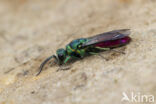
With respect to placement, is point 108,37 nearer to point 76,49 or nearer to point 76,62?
point 76,49

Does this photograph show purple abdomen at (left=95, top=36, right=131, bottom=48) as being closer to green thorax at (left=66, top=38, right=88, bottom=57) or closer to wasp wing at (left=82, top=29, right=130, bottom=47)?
wasp wing at (left=82, top=29, right=130, bottom=47)

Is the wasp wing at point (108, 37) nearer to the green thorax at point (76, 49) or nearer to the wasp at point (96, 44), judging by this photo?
the wasp at point (96, 44)

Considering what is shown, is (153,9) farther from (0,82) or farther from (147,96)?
(0,82)

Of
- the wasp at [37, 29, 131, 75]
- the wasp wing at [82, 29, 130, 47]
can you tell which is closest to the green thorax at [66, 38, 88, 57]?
the wasp at [37, 29, 131, 75]

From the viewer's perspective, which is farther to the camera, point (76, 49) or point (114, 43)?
point (76, 49)

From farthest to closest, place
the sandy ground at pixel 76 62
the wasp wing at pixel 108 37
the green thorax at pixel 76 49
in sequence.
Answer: the green thorax at pixel 76 49 < the wasp wing at pixel 108 37 < the sandy ground at pixel 76 62

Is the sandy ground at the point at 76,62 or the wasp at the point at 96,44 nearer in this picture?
the sandy ground at the point at 76,62

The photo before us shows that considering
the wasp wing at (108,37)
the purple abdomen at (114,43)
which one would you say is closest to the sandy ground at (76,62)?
the purple abdomen at (114,43)

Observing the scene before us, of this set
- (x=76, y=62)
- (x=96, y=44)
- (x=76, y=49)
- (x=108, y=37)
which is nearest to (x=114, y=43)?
(x=108, y=37)
